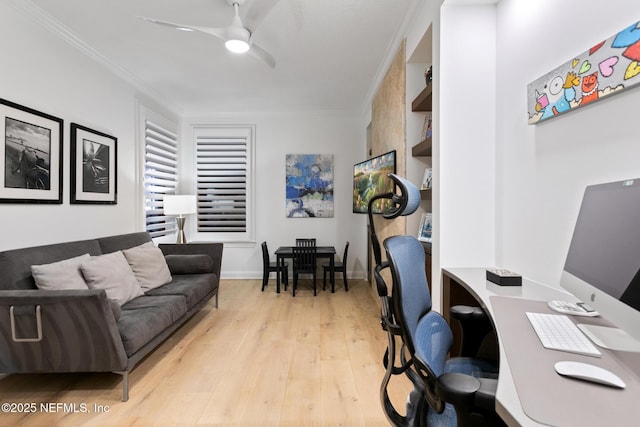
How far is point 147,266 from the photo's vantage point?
308 cm

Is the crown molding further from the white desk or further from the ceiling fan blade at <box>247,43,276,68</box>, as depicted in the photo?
the white desk

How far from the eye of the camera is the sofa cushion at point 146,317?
2061 millimetres

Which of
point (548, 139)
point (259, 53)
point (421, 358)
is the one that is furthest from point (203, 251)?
point (548, 139)

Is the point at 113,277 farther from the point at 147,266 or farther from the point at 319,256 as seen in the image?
the point at 319,256

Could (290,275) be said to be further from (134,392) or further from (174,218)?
(134,392)

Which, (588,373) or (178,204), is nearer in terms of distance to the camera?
(588,373)

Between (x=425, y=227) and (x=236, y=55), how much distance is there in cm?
259

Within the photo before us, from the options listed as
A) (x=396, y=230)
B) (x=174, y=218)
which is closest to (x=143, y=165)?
(x=174, y=218)

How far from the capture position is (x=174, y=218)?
5031 mm

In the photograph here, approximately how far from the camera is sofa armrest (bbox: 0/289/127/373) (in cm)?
184

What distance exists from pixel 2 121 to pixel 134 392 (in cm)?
213

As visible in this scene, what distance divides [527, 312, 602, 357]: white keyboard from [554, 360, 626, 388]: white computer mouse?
4.4 inches

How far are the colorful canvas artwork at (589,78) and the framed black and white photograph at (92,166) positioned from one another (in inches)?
143

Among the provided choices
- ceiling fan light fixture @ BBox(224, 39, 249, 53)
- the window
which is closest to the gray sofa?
ceiling fan light fixture @ BBox(224, 39, 249, 53)
